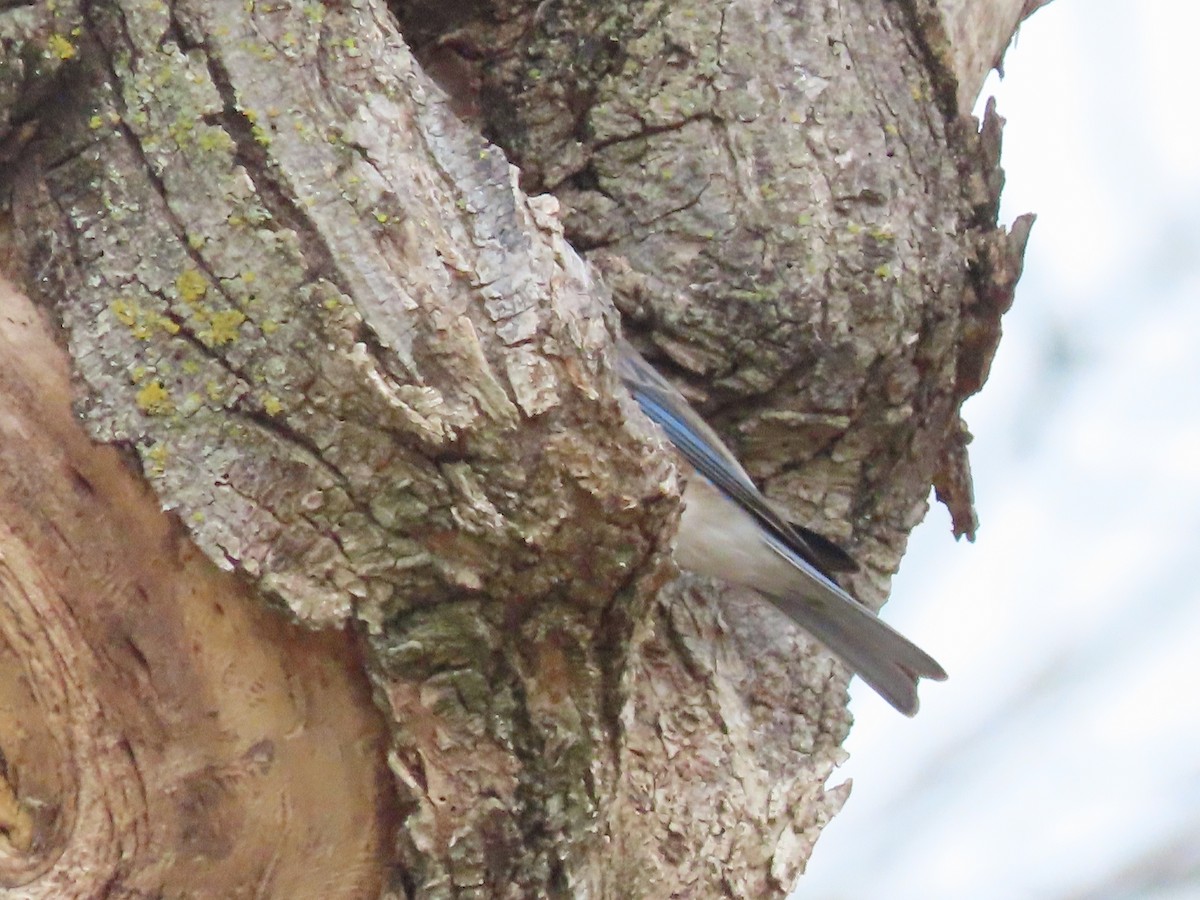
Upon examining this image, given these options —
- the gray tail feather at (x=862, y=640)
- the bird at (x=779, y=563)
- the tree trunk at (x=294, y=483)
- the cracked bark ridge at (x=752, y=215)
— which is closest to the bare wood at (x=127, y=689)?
the tree trunk at (x=294, y=483)

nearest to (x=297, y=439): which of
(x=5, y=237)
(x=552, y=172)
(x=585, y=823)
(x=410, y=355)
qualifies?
(x=410, y=355)

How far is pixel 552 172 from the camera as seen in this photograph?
183 centimetres

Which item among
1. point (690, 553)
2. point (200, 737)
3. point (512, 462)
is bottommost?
point (200, 737)

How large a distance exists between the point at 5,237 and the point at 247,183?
0.24 meters

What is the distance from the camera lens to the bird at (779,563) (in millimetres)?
1851

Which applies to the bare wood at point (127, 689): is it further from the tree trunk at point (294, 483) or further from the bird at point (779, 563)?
the bird at point (779, 563)

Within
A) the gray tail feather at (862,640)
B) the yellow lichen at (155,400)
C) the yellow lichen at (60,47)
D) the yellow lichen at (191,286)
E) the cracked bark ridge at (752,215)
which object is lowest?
the yellow lichen at (155,400)

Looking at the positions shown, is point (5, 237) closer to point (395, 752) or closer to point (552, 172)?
point (395, 752)

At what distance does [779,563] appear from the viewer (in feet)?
6.23

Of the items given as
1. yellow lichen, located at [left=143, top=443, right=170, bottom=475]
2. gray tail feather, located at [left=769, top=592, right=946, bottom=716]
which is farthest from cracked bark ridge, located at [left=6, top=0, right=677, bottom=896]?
gray tail feather, located at [left=769, top=592, right=946, bottom=716]

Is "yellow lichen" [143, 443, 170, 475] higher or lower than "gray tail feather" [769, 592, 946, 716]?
lower

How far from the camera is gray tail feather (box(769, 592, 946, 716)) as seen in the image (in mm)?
1915

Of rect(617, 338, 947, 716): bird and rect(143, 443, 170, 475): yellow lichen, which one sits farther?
rect(617, 338, 947, 716): bird

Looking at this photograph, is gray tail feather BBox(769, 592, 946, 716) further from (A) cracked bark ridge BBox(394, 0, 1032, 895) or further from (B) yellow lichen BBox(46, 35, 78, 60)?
(B) yellow lichen BBox(46, 35, 78, 60)
